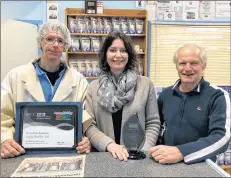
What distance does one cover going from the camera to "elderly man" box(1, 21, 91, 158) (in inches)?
59.2

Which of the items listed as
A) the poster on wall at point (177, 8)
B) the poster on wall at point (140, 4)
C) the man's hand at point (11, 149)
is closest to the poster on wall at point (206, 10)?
the poster on wall at point (177, 8)

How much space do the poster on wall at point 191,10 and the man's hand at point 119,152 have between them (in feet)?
9.86

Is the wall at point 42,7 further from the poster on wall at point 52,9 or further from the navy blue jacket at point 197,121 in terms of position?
the navy blue jacket at point 197,121

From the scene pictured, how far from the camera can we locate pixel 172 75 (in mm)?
3811

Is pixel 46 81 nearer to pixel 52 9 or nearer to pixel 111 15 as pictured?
pixel 111 15

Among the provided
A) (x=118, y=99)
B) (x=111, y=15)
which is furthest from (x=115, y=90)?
(x=111, y=15)

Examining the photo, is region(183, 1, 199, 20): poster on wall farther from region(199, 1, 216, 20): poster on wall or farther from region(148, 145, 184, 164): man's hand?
region(148, 145, 184, 164): man's hand

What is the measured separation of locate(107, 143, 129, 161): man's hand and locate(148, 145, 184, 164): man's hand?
0.13m

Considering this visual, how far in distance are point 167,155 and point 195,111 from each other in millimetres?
401

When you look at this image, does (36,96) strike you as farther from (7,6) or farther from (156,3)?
(156,3)

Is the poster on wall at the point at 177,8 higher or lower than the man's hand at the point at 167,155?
higher

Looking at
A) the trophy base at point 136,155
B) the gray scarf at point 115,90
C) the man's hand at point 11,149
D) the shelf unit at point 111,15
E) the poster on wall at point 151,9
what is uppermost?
the poster on wall at point 151,9

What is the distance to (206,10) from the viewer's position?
12.8 feet

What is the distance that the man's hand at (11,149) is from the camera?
1.25m
